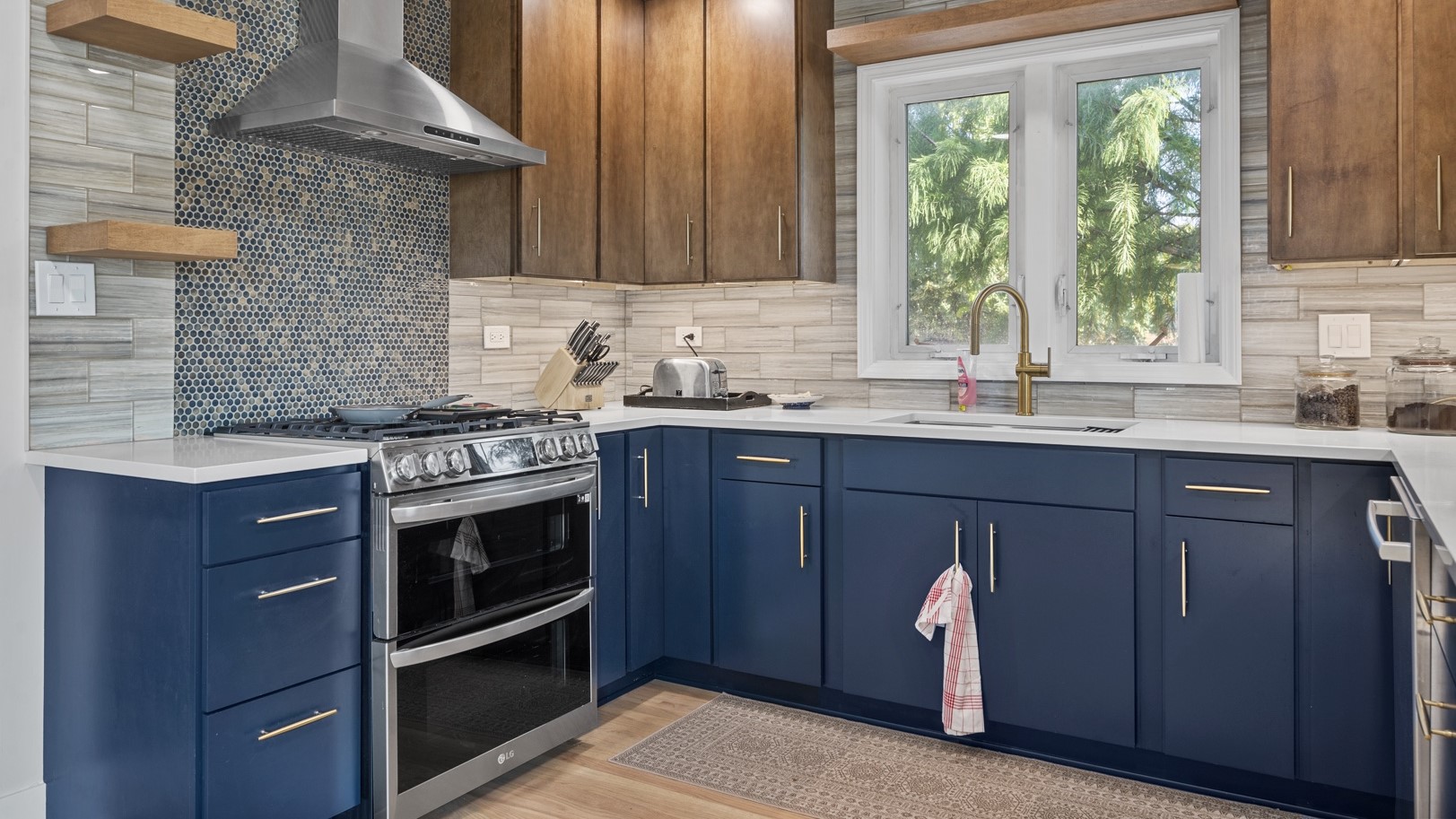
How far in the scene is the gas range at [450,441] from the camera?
225 centimetres

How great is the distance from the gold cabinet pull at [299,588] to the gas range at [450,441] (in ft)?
0.71

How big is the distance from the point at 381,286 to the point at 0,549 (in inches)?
49.5

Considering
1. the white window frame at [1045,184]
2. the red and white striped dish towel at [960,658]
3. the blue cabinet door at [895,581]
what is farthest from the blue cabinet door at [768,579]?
the white window frame at [1045,184]

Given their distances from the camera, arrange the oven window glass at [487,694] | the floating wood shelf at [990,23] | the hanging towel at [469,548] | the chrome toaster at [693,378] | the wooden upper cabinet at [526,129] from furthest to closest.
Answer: the chrome toaster at [693,378] < the wooden upper cabinet at [526,129] < the floating wood shelf at [990,23] < the hanging towel at [469,548] < the oven window glass at [487,694]

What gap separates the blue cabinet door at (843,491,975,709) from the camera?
9.18 feet

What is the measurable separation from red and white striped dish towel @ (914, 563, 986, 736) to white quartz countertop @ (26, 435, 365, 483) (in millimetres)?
1545

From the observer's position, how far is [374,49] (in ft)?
9.05

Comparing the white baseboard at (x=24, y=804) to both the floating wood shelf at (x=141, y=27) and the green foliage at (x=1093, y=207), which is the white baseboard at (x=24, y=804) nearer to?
the floating wood shelf at (x=141, y=27)

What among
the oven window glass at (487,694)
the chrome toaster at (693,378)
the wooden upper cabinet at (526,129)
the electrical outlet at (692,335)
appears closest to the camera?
the oven window glass at (487,694)

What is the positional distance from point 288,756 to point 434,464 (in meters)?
0.68

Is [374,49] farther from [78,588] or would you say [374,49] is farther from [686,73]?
[78,588]

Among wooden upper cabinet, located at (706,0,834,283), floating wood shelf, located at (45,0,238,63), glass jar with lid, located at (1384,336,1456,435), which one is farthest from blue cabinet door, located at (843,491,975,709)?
floating wood shelf, located at (45,0,238,63)

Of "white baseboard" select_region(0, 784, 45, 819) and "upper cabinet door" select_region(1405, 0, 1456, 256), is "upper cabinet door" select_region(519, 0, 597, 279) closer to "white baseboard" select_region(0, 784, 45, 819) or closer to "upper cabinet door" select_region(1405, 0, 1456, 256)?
"white baseboard" select_region(0, 784, 45, 819)

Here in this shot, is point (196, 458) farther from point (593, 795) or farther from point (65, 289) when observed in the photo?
point (593, 795)
